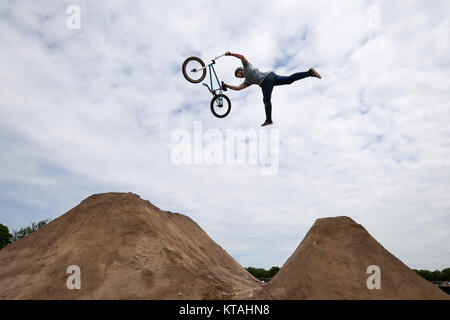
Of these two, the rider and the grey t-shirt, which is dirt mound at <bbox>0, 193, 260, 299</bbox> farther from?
the grey t-shirt

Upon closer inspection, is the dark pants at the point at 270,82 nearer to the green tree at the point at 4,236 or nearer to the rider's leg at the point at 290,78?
the rider's leg at the point at 290,78

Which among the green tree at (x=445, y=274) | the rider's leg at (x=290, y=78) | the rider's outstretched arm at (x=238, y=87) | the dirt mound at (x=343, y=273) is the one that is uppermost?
the rider's outstretched arm at (x=238, y=87)

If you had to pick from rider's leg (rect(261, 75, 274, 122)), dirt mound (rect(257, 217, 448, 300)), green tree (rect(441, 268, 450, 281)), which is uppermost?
rider's leg (rect(261, 75, 274, 122))

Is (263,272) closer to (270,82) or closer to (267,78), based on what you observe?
(270,82)

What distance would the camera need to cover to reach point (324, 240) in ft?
40.0

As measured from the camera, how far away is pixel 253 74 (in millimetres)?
11258

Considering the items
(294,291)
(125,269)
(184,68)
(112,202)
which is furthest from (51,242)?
(294,291)

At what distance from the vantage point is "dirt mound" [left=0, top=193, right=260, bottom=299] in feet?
37.2

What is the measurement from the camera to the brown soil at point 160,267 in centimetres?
1091

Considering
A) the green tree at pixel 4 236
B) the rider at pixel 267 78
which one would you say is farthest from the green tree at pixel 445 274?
the green tree at pixel 4 236

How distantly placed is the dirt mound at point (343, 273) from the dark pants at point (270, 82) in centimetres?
500

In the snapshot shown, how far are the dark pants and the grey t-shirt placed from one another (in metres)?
0.13

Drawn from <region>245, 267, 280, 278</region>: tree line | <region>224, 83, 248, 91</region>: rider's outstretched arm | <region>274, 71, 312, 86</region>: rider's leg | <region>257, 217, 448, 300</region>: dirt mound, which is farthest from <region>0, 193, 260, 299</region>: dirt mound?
<region>245, 267, 280, 278</region>: tree line
